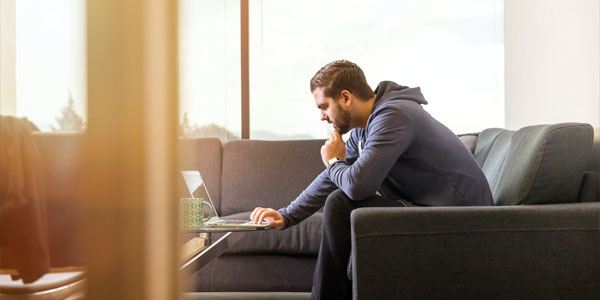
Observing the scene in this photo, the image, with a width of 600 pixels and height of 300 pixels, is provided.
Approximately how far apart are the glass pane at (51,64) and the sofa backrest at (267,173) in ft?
9.31

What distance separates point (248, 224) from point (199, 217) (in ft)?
0.59

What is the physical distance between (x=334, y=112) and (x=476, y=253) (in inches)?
31.4

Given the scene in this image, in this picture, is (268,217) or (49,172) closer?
(49,172)

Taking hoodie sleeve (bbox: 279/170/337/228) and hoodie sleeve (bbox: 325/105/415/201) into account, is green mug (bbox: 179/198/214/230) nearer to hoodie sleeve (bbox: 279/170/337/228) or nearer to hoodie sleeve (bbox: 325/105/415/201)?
hoodie sleeve (bbox: 279/170/337/228)

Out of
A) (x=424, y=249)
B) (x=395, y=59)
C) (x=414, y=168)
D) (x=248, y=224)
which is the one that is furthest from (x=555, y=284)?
(x=395, y=59)

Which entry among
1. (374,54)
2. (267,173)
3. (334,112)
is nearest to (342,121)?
(334,112)

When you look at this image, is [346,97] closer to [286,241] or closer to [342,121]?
[342,121]

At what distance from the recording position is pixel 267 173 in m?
3.06

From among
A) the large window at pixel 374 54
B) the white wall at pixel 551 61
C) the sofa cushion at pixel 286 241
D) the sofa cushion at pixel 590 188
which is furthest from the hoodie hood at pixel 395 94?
the large window at pixel 374 54

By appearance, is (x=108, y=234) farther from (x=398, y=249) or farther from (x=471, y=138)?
(x=471, y=138)

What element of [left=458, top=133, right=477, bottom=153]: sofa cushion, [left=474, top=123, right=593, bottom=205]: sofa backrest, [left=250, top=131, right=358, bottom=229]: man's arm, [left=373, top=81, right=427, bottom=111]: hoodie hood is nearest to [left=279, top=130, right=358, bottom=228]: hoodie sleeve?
[left=250, top=131, right=358, bottom=229]: man's arm

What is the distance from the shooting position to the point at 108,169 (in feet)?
0.55

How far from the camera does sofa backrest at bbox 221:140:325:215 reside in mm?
3031

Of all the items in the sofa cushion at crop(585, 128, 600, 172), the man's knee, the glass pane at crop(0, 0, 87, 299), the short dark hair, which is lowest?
the man's knee
